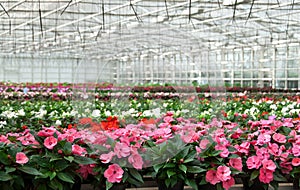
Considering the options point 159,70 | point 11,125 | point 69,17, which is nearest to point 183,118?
point 159,70

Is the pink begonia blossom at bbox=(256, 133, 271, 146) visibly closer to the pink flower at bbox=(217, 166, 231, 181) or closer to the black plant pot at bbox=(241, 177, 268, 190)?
the black plant pot at bbox=(241, 177, 268, 190)

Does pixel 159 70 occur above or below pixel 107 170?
above

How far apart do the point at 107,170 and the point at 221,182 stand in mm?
794

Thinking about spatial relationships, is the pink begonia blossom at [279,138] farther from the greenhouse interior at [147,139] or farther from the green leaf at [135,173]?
the green leaf at [135,173]

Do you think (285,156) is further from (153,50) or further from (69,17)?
(69,17)

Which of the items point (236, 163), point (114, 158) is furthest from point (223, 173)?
point (114, 158)

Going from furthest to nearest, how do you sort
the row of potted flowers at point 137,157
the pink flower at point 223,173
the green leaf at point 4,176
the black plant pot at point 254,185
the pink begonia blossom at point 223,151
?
the black plant pot at point 254,185
the pink begonia blossom at point 223,151
the pink flower at point 223,173
the row of potted flowers at point 137,157
the green leaf at point 4,176

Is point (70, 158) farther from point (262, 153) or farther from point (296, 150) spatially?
point (296, 150)

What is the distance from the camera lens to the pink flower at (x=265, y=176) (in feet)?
10.8

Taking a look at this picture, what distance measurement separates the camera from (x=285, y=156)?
342 centimetres

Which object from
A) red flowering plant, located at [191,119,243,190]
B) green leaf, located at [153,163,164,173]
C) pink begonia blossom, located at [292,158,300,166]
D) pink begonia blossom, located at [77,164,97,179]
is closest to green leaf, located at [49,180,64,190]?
pink begonia blossom, located at [77,164,97,179]

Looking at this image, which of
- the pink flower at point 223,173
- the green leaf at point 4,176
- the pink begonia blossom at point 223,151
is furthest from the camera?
the pink begonia blossom at point 223,151

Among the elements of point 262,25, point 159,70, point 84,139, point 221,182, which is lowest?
point 221,182

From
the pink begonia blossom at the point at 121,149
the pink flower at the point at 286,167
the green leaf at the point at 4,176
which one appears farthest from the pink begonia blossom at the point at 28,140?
the pink flower at the point at 286,167
